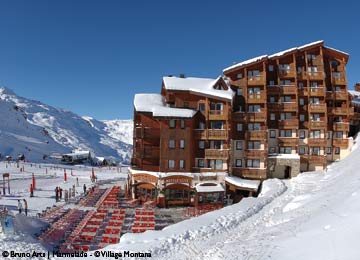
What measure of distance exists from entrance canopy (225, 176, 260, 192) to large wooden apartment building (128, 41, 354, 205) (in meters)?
0.11

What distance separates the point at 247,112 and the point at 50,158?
9620 cm

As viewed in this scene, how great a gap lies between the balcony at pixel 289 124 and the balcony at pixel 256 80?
236 inches

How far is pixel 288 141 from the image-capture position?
41906mm

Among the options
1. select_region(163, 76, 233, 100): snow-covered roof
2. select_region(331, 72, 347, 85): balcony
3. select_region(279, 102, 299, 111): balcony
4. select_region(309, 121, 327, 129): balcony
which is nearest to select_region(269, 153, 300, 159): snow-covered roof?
select_region(309, 121, 327, 129): balcony

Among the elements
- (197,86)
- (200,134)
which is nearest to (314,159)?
(200,134)

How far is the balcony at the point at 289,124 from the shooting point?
137 feet

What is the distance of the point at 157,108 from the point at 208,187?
11.1m

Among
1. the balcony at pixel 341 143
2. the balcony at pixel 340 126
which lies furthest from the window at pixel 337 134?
the balcony at pixel 341 143

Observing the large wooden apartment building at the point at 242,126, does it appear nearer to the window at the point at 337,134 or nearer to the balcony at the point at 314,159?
the balcony at the point at 314,159

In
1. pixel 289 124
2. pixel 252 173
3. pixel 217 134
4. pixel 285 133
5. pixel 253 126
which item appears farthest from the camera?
pixel 285 133

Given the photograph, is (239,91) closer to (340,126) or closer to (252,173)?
(252,173)

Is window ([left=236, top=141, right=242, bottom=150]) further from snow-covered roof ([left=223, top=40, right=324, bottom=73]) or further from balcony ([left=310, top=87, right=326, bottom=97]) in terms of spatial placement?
balcony ([left=310, top=87, right=326, bottom=97])

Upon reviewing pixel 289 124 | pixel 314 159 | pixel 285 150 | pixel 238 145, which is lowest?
pixel 314 159

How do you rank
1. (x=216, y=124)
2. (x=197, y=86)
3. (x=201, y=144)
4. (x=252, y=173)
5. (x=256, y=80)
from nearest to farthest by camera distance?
1. (x=201, y=144)
2. (x=216, y=124)
3. (x=252, y=173)
4. (x=197, y=86)
5. (x=256, y=80)
